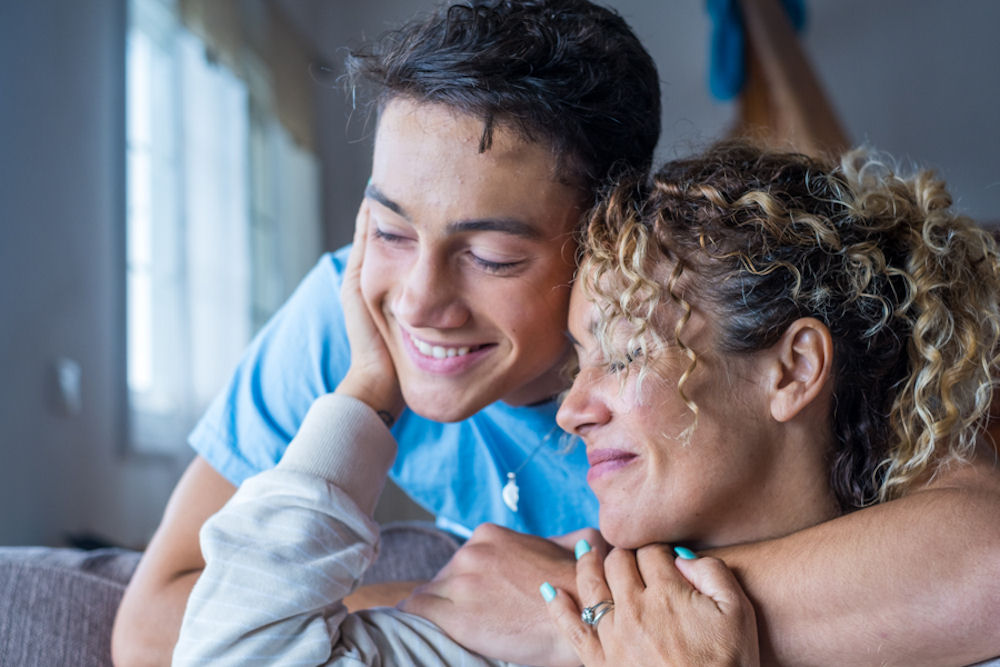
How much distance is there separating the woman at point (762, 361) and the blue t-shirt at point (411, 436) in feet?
1.23

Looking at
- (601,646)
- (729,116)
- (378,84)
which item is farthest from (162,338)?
(729,116)

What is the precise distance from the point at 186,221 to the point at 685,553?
3.00 metres

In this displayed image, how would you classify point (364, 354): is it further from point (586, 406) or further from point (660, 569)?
point (660, 569)

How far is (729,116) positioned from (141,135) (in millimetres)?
3052

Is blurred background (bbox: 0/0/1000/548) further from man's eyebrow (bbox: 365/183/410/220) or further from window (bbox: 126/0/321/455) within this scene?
man's eyebrow (bbox: 365/183/410/220)

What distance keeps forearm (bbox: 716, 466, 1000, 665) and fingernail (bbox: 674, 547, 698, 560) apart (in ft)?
0.21

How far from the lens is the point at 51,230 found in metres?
2.80

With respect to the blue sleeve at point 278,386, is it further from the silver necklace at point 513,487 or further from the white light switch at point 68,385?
the white light switch at point 68,385

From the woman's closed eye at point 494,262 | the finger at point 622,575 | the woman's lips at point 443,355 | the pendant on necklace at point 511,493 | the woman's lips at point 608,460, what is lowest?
the pendant on necklace at point 511,493

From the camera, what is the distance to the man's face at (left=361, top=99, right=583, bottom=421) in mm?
1197

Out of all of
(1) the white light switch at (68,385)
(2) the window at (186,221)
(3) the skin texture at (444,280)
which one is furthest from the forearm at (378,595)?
(2) the window at (186,221)

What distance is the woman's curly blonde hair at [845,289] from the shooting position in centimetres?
110

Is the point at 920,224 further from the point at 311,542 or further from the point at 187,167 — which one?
the point at 187,167

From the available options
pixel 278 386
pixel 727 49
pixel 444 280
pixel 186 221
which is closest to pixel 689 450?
pixel 444 280
